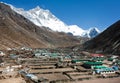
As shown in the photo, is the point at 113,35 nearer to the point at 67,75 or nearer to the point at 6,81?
the point at 67,75

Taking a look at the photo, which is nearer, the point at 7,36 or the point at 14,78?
the point at 14,78

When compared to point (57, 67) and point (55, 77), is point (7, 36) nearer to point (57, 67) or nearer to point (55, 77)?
point (57, 67)

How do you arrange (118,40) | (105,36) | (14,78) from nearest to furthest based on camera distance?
(14,78), (118,40), (105,36)

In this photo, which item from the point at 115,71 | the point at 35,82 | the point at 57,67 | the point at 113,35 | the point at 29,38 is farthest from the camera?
the point at 29,38

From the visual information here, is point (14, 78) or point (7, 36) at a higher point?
point (7, 36)

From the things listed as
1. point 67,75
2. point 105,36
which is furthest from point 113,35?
point 67,75

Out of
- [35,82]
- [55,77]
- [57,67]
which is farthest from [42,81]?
[57,67]

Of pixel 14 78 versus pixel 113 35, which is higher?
pixel 113 35

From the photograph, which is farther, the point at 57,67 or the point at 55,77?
the point at 57,67

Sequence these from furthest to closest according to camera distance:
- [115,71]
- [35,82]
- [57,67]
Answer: [57,67]
[115,71]
[35,82]
